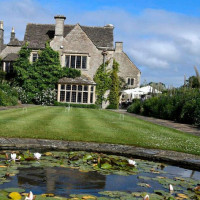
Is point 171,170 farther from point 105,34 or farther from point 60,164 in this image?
point 105,34

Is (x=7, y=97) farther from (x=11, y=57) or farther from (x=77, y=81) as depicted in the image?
(x=11, y=57)

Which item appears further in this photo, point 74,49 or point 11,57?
point 11,57

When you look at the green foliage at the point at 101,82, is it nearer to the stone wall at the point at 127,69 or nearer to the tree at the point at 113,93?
the tree at the point at 113,93

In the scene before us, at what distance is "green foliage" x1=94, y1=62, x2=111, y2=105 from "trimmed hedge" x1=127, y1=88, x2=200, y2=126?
9.70 m

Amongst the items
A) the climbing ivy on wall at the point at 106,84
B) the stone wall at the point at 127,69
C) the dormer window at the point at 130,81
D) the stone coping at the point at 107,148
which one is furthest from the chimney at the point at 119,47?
the stone coping at the point at 107,148

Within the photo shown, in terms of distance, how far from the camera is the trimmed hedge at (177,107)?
16250mm

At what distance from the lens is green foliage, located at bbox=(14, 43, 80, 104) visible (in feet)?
102

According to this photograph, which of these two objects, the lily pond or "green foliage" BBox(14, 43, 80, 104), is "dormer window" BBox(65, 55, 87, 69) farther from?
the lily pond

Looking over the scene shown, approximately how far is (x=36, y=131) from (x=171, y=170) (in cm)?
421

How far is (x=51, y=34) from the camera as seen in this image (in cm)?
3600

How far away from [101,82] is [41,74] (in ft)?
21.1

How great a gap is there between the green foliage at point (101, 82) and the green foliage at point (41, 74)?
2.37 m

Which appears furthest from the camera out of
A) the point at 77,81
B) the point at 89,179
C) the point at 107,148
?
the point at 77,81

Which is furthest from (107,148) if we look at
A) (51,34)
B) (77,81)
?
(51,34)
